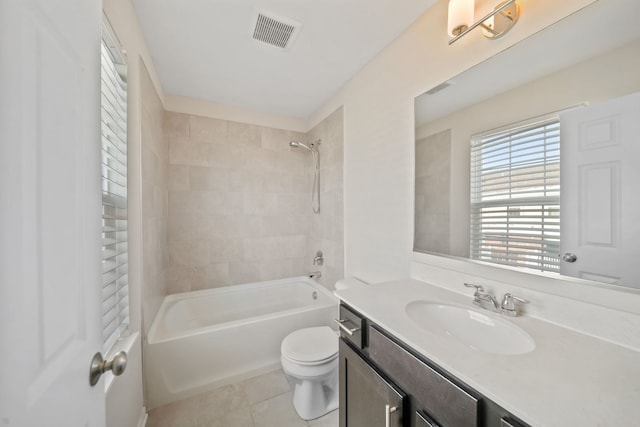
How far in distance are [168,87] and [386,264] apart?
248 centimetres

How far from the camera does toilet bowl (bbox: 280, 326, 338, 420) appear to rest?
147cm

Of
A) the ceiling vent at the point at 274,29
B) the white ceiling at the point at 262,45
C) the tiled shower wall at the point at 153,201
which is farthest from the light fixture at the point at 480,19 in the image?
the tiled shower wall at the point at 153,201

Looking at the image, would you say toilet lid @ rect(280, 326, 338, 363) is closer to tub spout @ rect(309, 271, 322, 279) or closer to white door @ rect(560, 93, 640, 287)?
tub spout @ rect(309, 271, 322, 279)

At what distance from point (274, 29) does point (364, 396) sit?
6.64 ft

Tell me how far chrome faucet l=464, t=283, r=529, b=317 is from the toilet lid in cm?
95

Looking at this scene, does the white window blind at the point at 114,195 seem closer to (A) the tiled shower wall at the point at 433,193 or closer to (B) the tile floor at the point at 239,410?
(B) the tile floor at the point at 239,410

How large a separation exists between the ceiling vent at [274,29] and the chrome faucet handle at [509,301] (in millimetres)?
1791

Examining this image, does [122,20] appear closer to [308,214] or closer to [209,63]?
[209,63]

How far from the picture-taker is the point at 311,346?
161 cm

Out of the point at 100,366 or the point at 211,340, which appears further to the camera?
the point at 211,340

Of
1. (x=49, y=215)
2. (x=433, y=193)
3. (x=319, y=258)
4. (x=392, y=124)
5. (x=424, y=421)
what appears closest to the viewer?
(x=49, y=215)

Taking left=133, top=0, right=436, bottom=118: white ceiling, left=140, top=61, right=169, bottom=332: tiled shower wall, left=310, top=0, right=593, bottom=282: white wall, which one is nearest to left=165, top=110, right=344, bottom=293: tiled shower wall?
left=140, top=61, right=169, bottom=332: tiled shower wall

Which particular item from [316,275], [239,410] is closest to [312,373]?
[239,410]

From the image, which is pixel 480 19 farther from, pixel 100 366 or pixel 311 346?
pixel 311 346
